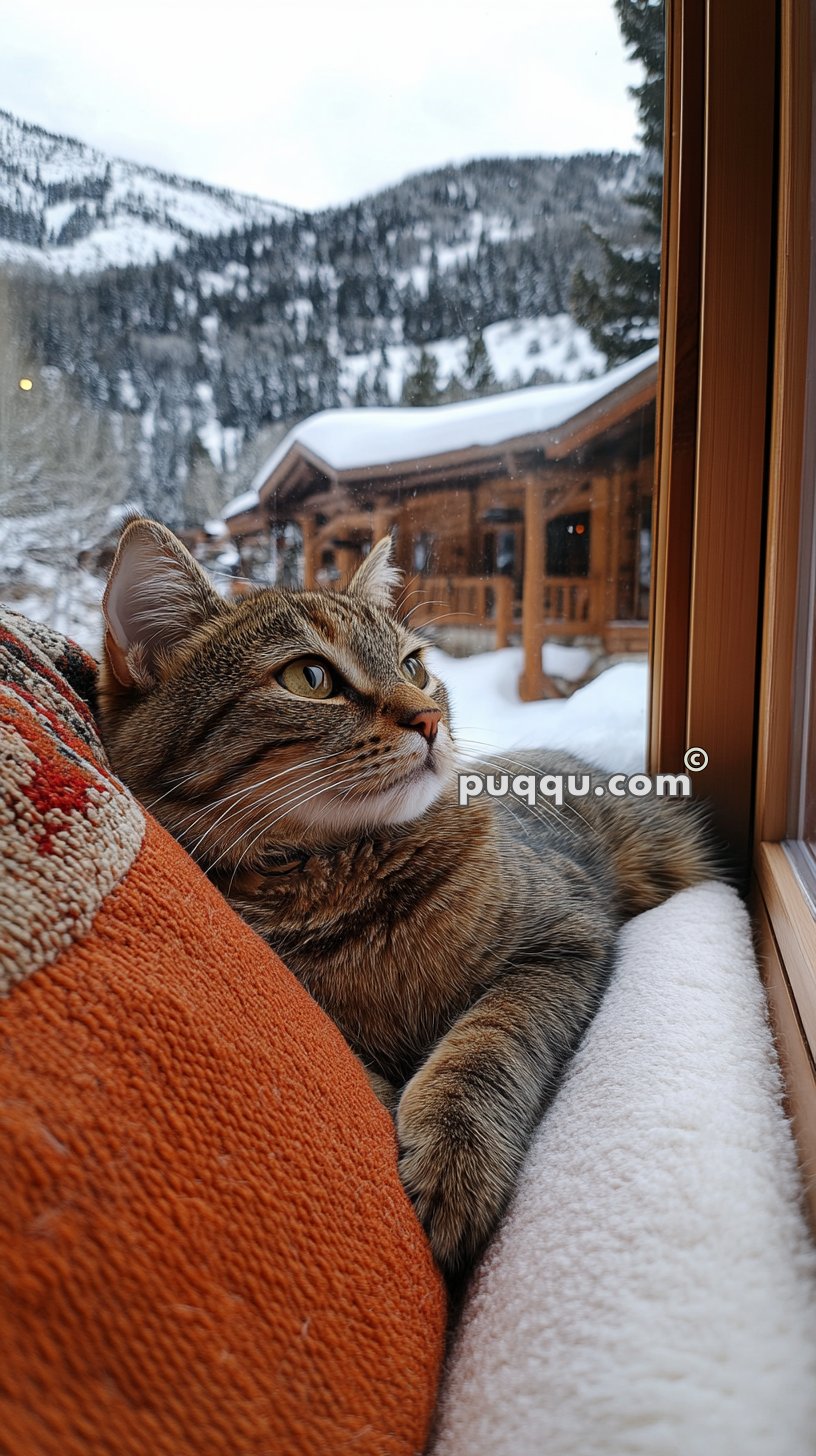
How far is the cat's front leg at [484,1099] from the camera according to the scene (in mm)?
586

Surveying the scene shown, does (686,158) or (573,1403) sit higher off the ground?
(686,158)

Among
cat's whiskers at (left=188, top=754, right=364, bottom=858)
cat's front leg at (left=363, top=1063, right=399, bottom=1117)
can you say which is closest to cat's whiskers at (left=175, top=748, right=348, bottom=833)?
cat's whiskers at (left=188, top=754, right=364, bottom=858)

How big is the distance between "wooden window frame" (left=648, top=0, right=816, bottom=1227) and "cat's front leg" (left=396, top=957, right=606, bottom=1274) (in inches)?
9.7

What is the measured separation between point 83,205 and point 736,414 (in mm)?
Answer: 934

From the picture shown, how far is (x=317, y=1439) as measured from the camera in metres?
0.38

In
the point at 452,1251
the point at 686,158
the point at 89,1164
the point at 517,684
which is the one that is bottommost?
the point at 452,1251

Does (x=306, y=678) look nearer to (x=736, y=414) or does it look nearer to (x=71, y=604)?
(x=71, y=604)

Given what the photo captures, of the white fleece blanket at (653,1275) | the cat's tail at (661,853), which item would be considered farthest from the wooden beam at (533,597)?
the white fleece blanket at (653,1275)

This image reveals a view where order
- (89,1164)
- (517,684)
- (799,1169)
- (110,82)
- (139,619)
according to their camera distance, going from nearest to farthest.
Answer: (89,1164)
(799,1169)
(139,619)
(110,82)
(517,684)

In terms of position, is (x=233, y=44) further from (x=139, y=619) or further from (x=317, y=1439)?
(x=317, y=1439)

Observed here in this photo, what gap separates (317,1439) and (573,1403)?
5.1 inches

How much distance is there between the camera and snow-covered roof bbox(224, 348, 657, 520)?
1.22m

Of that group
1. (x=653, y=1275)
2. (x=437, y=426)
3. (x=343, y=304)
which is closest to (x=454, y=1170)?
(x=653, y=1275)

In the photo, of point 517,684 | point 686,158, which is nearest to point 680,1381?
point 517,684
